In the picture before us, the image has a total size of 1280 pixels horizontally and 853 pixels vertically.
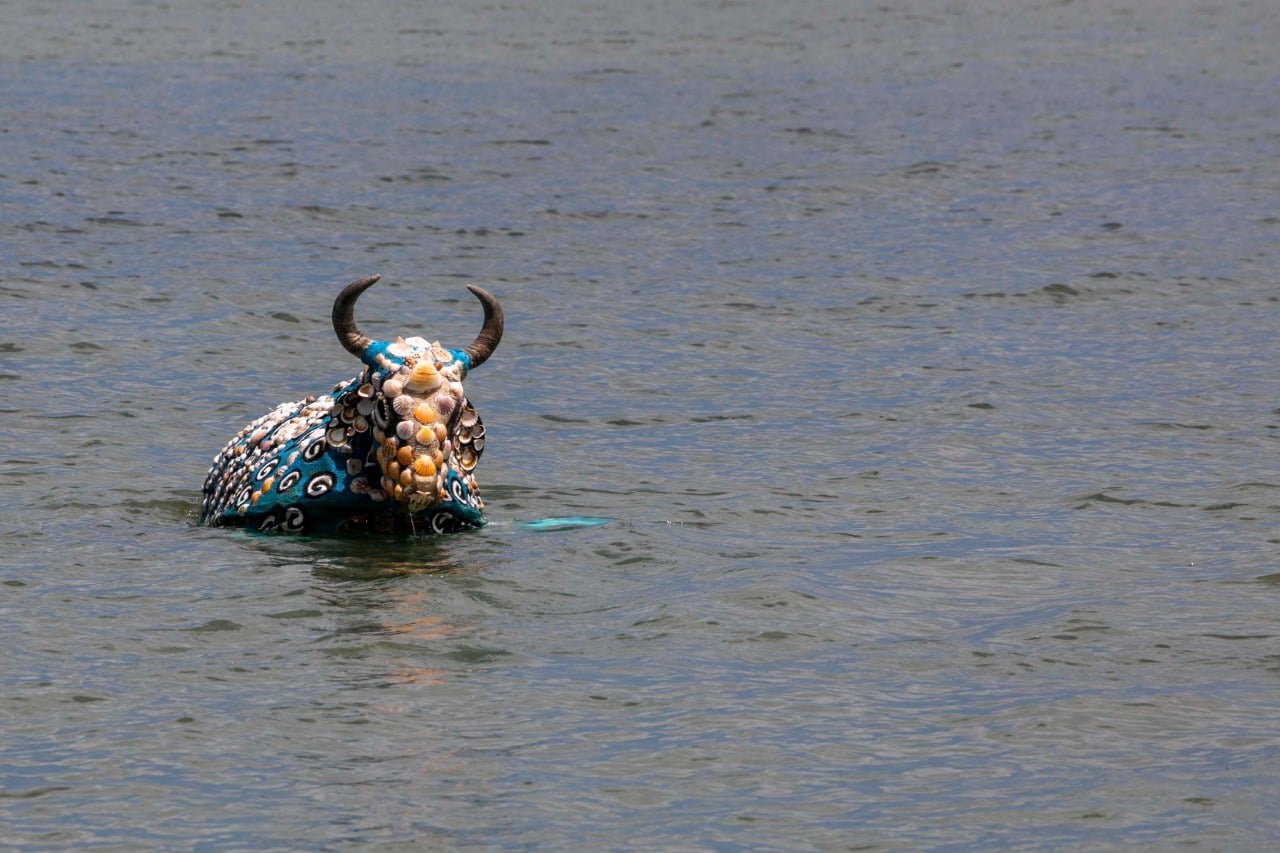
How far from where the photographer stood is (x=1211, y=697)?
11320 millimetres

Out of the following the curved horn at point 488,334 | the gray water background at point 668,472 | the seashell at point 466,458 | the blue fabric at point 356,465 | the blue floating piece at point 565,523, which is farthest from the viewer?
the blue floating piece at point 565,523

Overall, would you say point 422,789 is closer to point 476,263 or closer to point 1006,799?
point 1006,799

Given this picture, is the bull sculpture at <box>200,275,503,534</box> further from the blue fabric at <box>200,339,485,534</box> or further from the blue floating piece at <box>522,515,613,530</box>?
the blue floating piece at <box>522,515,613,530</box>

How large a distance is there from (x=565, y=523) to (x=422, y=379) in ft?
5.58

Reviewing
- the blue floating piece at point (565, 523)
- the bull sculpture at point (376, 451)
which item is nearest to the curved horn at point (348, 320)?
the bull sculpture at point (376, 451)

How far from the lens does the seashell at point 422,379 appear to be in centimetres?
1329

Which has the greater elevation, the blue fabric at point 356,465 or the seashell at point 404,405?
the seashell at point 404,405

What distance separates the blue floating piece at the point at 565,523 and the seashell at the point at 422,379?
140cm

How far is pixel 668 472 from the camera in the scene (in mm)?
16609

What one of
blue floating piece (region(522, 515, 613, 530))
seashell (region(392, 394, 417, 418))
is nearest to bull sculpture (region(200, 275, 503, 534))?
seashell (region(392, 394, 417, 418))

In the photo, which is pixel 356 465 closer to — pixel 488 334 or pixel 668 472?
pixel 488 334

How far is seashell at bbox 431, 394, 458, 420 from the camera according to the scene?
43.8ft

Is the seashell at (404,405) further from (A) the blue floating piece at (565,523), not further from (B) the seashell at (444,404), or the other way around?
(A) the blue floating piece at (565,523)

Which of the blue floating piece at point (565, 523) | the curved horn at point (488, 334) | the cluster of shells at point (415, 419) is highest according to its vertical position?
the curved horn at point (488, 334)
